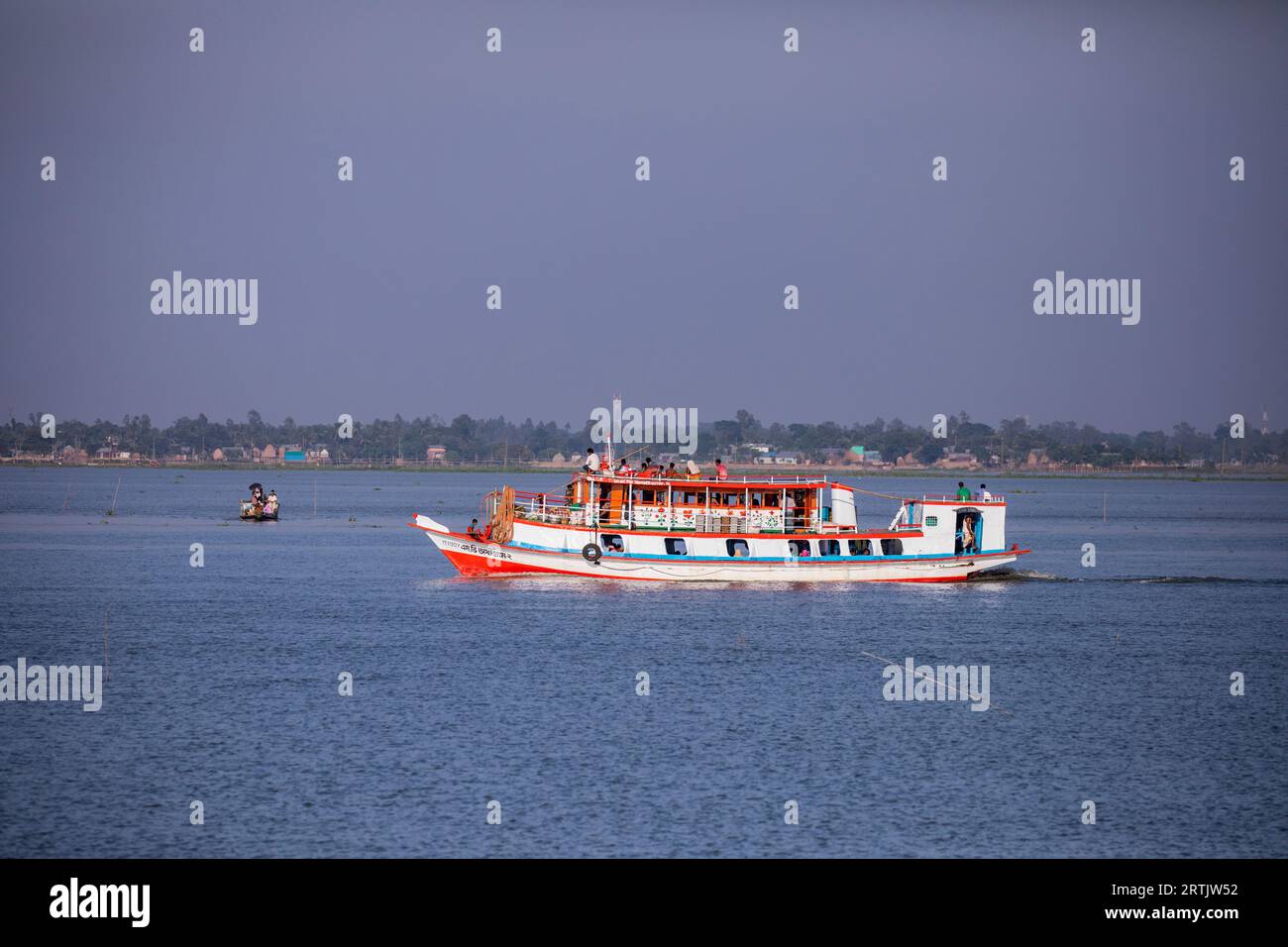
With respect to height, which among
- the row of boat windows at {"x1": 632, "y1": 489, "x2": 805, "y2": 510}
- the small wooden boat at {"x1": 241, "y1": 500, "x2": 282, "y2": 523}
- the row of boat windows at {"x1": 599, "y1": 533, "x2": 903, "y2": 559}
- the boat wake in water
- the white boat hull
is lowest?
the boat wake in water

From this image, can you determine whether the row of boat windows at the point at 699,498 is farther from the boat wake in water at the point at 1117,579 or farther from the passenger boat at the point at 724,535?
the boat wake in water at the point at 1117,579

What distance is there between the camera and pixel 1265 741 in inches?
1686

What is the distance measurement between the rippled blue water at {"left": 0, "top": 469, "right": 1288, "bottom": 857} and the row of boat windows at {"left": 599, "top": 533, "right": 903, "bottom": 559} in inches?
91.3

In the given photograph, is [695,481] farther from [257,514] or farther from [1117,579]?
[257,514]

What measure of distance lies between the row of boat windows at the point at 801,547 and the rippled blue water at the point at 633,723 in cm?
232

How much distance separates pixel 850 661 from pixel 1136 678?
1082 cm

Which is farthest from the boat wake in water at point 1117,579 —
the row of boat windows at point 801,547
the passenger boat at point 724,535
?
the row of boat windows at point 801,547

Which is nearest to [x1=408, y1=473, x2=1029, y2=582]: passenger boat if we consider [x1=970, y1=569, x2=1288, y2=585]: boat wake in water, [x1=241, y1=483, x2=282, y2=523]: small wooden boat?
[x1=970, y1=569, x2=1288, y2=585]: boat wake in water

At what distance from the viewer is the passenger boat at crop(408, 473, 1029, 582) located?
2849 inches

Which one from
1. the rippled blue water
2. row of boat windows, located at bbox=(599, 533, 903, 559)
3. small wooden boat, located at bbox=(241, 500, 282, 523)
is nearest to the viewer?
the rippled blue water

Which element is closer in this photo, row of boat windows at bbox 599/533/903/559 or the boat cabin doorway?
row of boat windows at bbox 599/533/903/559

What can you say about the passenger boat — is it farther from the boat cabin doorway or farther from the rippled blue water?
the rippled blue water
